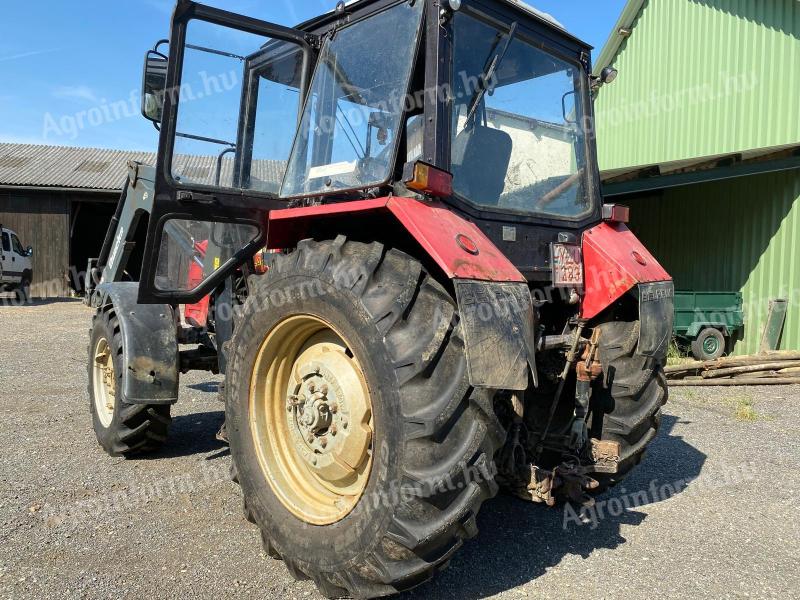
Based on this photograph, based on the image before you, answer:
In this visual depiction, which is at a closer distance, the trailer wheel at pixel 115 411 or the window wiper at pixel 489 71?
the window wiper at pixel 489 71

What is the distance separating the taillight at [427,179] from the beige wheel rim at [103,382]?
3257mm

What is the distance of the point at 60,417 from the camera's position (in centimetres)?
572

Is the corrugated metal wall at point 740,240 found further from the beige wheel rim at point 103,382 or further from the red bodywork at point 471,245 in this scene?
the beige wheel rim at point 103,382

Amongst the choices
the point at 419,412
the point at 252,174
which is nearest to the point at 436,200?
the point at 419,412

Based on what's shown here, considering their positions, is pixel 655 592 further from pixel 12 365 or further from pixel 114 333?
pixel 12 365

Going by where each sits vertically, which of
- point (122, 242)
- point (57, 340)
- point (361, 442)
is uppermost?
point (122, 242)

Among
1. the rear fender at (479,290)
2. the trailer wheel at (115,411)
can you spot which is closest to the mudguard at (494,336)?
the rear fender at (479,290)

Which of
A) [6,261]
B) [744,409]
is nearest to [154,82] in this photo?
[744,409]

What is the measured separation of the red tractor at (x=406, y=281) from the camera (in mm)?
2279

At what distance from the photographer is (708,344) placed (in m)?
10.1

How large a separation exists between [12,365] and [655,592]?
8551 mm

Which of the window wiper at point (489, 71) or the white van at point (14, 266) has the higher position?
the window wiper at point (489, 71)

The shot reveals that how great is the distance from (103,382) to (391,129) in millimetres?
3340

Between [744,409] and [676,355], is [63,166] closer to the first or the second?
[676,355]
